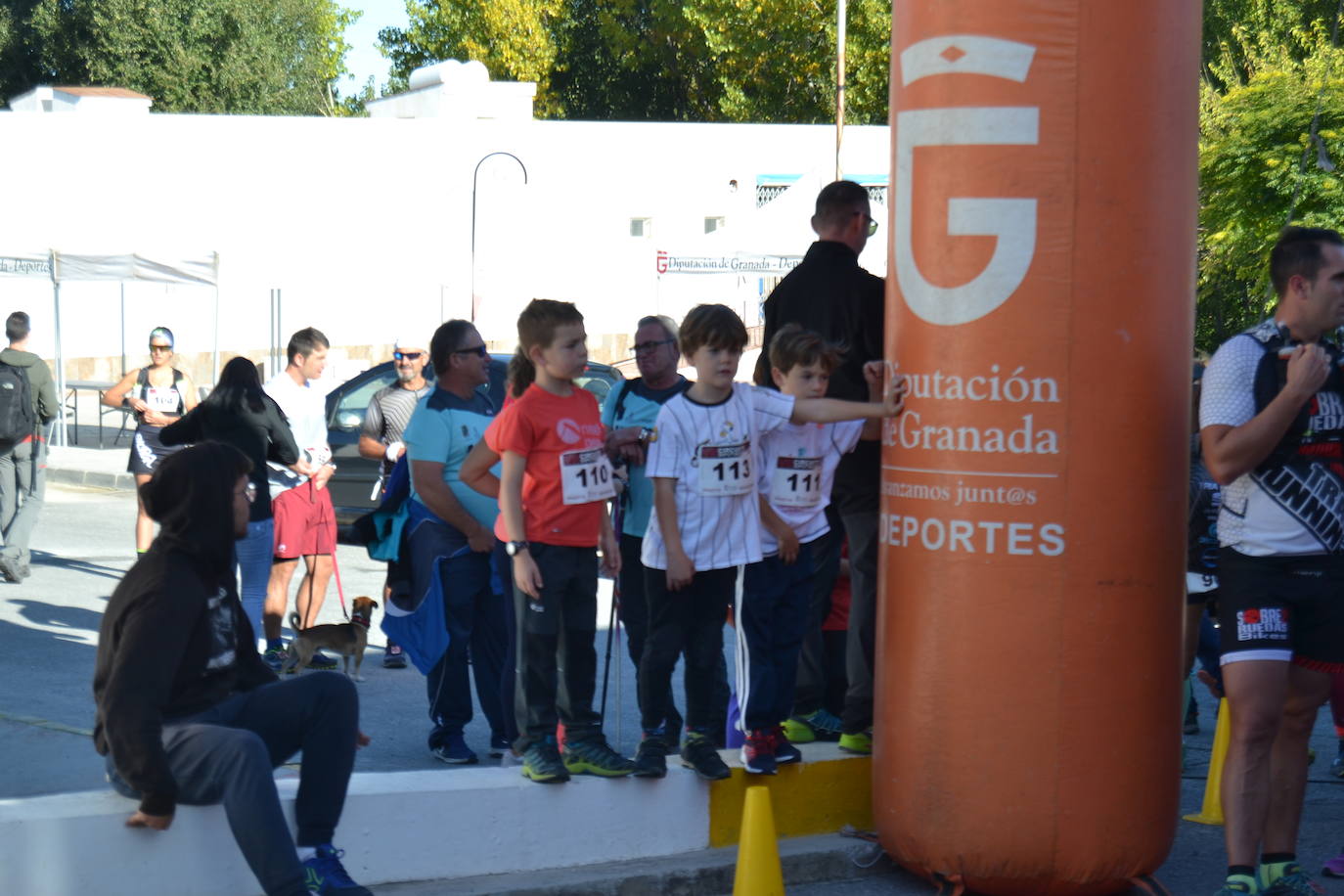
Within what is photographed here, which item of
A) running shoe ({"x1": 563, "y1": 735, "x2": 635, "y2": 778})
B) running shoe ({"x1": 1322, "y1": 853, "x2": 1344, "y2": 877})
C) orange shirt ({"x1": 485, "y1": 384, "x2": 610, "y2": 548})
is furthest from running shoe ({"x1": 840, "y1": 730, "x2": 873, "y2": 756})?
running shoe ({"x1": 1322, "y1": 853, "x2": 1344, "y2": 877})

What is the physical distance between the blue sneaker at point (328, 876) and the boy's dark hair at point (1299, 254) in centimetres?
327

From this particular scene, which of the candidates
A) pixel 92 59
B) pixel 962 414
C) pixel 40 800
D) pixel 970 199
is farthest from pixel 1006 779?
pixel 92 59

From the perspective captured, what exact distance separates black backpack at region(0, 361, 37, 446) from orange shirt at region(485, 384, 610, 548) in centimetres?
677

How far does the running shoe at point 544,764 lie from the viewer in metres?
5.04

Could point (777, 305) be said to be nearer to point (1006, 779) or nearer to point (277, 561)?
point (1006, 779)

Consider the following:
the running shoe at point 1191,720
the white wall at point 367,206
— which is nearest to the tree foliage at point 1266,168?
the white wall at point 367,206

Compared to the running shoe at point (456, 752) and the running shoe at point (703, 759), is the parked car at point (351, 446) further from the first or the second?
the running shoe at point (703, 759)

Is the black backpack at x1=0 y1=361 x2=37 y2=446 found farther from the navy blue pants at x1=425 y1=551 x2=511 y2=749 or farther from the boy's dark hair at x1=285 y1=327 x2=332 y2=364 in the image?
the navy blue pants at x1=425 y1=551 x2=511 y2=749

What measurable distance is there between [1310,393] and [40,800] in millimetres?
3817

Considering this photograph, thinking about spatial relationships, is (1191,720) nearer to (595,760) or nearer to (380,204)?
(595,760)

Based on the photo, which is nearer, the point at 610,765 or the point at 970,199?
the point at 970,199

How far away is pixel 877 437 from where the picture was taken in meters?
5.51

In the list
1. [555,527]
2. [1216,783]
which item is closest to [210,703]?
[555,527]

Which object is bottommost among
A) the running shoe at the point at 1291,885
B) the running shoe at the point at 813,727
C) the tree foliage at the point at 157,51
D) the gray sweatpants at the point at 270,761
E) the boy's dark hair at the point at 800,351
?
the running shoe at the point at 1291,885
